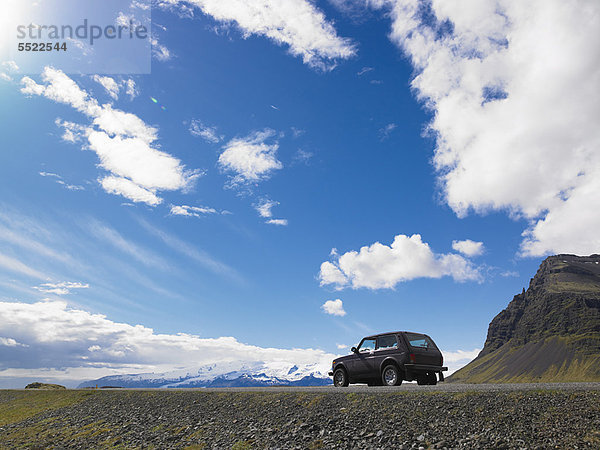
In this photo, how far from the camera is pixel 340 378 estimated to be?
71.4ft

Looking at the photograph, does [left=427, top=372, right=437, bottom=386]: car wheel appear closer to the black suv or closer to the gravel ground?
the black suv

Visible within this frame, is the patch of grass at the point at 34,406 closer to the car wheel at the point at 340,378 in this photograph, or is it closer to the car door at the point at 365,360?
the car wheel at the point at 340,378

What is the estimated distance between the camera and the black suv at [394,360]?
18.7 meters

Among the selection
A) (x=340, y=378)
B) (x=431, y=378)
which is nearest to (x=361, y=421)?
(x=431, y=378)

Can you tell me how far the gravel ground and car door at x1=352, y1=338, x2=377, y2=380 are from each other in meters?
4.67

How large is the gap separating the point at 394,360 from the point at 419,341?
1.73 meters

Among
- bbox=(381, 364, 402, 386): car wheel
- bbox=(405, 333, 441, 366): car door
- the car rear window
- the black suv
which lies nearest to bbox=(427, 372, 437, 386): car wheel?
the black suv

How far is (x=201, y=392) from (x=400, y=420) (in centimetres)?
1514

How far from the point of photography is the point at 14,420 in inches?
1135

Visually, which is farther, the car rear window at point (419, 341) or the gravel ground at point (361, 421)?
the car rear window at point (419, 341)

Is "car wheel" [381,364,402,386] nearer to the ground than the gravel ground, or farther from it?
farther from it

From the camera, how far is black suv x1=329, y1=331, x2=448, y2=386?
1870cm

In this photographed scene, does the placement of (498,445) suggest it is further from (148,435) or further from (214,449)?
(148,435)

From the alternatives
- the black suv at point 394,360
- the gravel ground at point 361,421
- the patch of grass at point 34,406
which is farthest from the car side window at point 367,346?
the patch of grass at point 34,406
